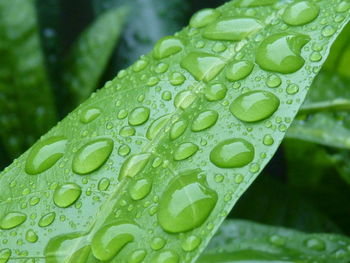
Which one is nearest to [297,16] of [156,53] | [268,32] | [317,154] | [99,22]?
[268,32]

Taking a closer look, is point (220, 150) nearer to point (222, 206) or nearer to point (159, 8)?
point (222, 206)

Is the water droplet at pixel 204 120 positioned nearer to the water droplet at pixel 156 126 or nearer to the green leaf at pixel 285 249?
the water droplet at pixel 156 126

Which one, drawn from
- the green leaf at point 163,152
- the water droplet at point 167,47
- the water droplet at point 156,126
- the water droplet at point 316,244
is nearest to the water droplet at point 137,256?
the green leaf at point 163,152

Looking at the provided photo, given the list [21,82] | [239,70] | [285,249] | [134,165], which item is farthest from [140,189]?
[21,82]

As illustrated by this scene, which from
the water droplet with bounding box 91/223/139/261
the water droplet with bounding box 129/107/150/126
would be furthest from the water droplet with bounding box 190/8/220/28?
the water droplet with bounding box 91/223/139/261

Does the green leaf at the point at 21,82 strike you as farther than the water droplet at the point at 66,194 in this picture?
Yes
